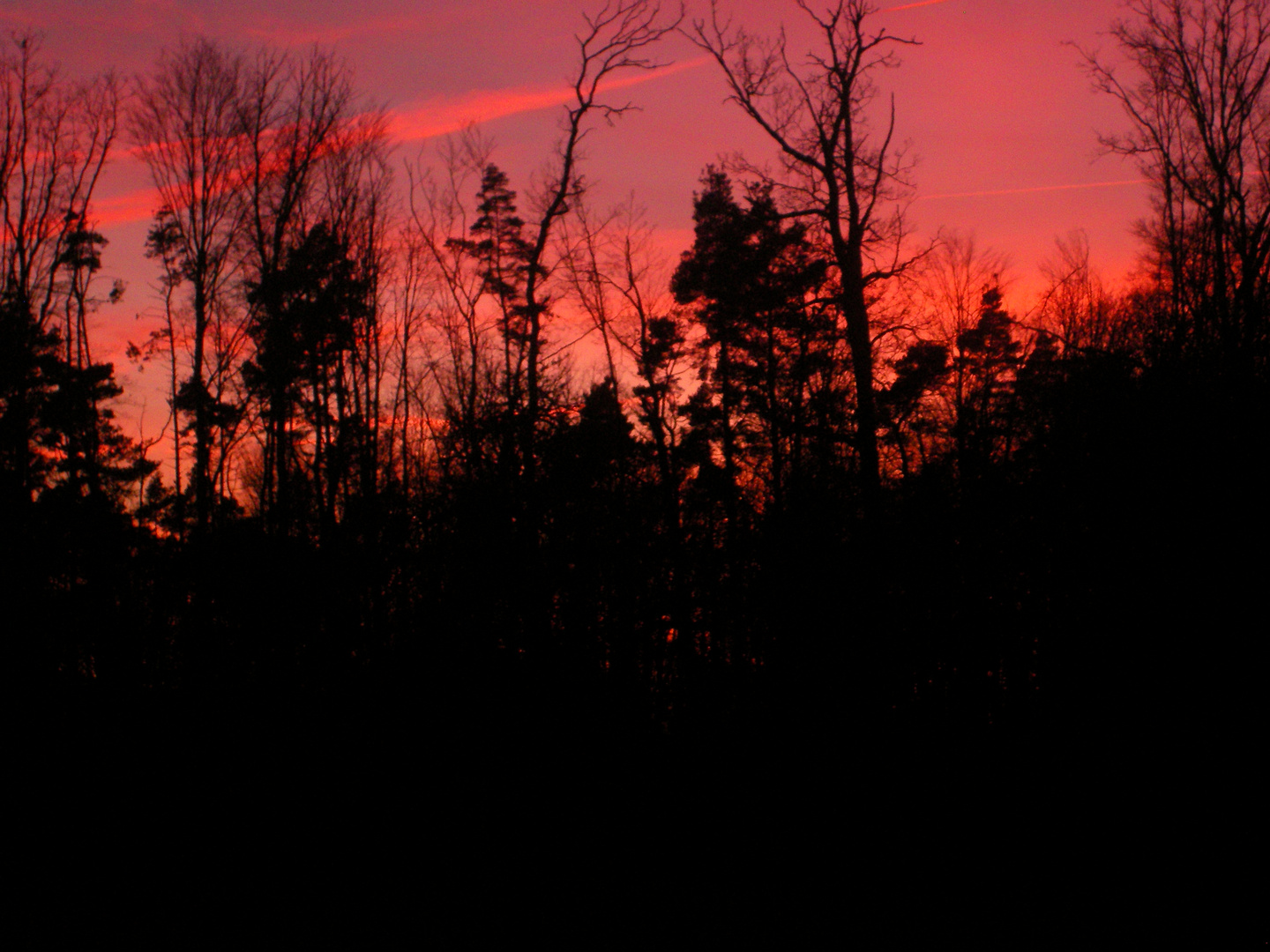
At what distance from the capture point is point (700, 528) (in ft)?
22.8

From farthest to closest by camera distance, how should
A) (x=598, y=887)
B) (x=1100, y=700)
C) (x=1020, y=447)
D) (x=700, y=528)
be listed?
(x=700, y=528) → (x=1020, y=447) → (x=1100, y=700) → (x=598, y=887)

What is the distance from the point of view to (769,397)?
812 inches

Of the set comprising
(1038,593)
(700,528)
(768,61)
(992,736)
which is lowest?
(992,736)

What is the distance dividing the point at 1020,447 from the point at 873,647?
2153 millimetres

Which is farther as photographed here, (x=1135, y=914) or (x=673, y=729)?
(x=673, y=729)

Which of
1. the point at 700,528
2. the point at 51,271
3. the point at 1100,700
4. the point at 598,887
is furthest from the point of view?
the point at 51,271

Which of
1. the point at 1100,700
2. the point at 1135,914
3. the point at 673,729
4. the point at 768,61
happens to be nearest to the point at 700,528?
the point at 673,729

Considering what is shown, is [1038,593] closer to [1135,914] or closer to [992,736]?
[992,736]

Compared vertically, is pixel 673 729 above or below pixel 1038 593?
below

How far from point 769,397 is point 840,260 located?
7.00 m

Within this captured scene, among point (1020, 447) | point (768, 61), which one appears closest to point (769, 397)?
point (768, 61)

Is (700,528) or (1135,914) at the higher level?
(700,528)

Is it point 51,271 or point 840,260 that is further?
point 51,271

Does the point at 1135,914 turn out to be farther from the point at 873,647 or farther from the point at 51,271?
the point at 51,271
